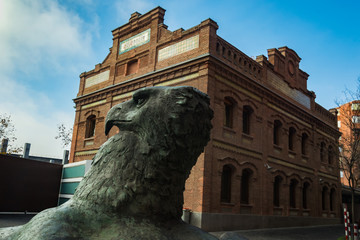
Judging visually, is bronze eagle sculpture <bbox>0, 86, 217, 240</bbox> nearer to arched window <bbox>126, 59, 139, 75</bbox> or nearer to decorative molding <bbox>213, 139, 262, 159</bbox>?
decorative molding <bbox>213, 139, 262, 159</bbox>

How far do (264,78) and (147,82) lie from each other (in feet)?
19.5

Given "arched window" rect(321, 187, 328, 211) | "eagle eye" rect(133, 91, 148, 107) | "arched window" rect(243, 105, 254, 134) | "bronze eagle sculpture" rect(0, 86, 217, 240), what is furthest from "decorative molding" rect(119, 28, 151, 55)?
"bronze eagle sculpture" rect(0, 86, 217, 240)

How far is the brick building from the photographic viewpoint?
44.1 ft

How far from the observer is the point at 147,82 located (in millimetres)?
15680

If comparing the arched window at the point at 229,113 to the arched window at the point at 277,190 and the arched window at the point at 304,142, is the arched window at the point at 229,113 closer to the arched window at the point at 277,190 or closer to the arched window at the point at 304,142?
the arched window at the point at 277,190

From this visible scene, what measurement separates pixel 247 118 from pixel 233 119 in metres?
1.41

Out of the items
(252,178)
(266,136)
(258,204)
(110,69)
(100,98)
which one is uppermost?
(110,69)

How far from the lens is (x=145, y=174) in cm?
163

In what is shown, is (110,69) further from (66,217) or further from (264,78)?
(66,217)

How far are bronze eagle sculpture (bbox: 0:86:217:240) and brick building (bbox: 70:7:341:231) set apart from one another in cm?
1083

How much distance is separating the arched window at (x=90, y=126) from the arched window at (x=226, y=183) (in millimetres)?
8433

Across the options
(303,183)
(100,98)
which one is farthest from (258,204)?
(100,98)

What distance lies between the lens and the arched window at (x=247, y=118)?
15.8 metres

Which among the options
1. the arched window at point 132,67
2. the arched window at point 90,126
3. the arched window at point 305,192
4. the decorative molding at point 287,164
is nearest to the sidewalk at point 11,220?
the arched window at point 90,126
